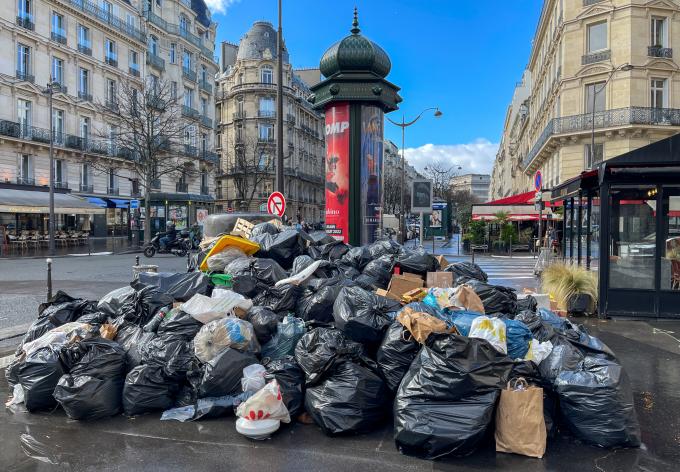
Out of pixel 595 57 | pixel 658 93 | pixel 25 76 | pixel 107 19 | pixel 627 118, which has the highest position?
pixel 107 19

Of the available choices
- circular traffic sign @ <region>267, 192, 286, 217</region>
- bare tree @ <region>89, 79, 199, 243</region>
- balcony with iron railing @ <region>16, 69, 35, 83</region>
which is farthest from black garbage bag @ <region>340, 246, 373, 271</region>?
balcony with iron railing @ <region>16, 69, 35, 83</region>

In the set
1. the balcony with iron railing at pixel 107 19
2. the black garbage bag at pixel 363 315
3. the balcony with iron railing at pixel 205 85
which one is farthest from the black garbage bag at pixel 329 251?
the balcony with iron railing at pixel 205 85

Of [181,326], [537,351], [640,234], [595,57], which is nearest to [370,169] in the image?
[640,234]

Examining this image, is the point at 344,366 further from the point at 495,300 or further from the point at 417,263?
the point at 417,263

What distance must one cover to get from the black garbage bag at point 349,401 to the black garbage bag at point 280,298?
141 centimetres

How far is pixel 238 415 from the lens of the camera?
12.8 ft

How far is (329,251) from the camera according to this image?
7355 mm

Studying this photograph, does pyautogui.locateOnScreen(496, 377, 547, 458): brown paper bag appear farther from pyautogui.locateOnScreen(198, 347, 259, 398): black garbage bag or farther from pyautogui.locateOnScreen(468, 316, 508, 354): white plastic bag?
pyautogui.locateOnScreen(198, 347, 259, 398): black garbage bag

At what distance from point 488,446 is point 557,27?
3704 centimetres

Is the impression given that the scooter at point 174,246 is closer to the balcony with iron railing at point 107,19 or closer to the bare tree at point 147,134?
the bare tree at point 147,134

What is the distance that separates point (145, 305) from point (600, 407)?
15.0 feet

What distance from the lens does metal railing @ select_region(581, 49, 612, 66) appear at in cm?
3039

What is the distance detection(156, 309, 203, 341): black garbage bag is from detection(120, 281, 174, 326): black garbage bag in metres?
0.69

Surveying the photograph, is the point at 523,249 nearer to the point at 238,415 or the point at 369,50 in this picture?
the point at 369,50
